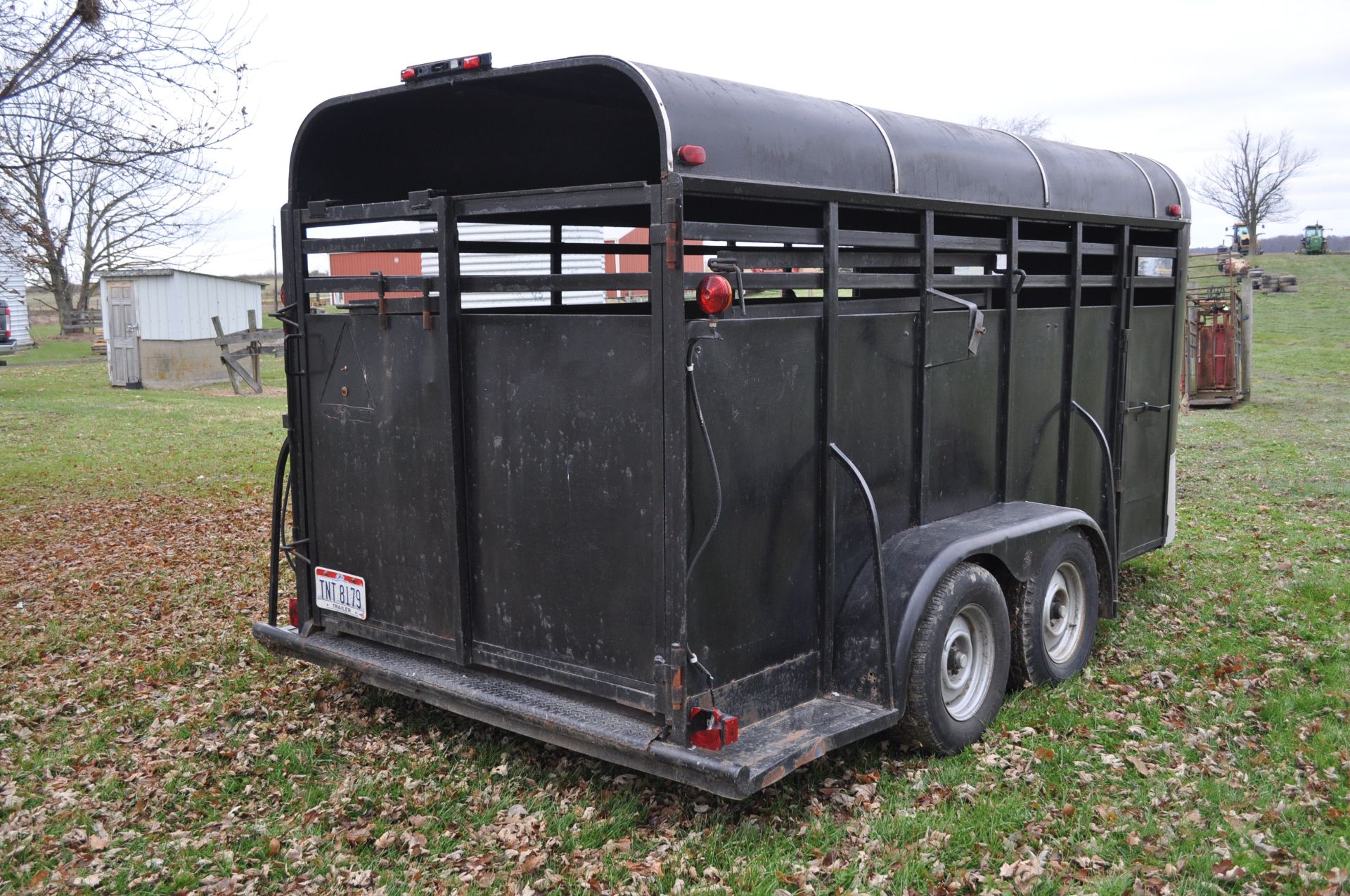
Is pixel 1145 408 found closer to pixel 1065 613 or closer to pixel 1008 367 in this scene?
pixel 1065 613

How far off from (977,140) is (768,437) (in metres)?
2.29

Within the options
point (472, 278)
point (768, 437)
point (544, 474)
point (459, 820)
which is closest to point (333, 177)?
point (472, 278)

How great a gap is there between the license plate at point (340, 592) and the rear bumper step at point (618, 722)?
0.20 metres

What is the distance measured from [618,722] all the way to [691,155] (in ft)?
7.15

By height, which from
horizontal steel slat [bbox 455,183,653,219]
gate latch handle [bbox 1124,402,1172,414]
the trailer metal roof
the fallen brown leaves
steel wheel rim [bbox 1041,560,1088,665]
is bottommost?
the fallen brown leaves

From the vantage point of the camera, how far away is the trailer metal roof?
14.2 ft

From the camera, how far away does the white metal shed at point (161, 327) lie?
24.7 meters

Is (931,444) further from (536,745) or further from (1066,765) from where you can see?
(536,745)

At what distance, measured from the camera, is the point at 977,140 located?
5.79 metres

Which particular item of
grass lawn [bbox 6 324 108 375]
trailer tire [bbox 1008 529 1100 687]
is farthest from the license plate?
grass lawn [bbox 6 324 108 375]

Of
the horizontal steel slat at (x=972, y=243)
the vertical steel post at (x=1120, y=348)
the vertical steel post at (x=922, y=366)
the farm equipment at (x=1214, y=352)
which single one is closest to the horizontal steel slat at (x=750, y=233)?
the vertical steel post at (x=922, y=366)

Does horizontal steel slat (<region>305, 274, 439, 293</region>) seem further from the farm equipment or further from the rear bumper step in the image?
the farm equipment

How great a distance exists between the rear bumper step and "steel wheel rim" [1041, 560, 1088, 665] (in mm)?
1798

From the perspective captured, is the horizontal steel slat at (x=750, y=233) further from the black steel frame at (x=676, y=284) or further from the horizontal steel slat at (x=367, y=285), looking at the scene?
the horizontal steel slat at (x=367, y=285)
